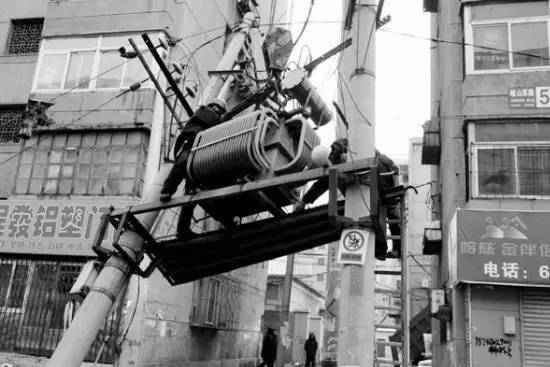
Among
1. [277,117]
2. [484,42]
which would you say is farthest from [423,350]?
[277,117]

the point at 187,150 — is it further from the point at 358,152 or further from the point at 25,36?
the point at 25,36

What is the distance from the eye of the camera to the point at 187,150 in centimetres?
890

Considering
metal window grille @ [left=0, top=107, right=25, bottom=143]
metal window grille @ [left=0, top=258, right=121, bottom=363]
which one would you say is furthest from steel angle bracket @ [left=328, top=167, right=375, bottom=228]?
metal window grille @ [left=0, top=107, right=25, bottom=143]

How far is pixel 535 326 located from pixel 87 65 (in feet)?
46.6

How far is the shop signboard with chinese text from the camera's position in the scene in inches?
472

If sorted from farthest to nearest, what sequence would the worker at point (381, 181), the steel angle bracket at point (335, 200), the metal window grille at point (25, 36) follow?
the metal window grille at point (25, 36), the worker at point (381, 181), the steel angle bracket at point (335, 200)

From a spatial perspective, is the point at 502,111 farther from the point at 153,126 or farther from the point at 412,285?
the point at 412,285

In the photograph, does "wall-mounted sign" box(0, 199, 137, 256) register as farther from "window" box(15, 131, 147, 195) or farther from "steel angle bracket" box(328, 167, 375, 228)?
"steel angle bracket" box(328, 167, 375, 228)

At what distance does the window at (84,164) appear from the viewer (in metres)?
14.6

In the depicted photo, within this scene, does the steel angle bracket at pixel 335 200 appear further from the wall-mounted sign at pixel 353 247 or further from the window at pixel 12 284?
the window at pixel 12 284

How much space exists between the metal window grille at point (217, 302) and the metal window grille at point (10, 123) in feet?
25.5

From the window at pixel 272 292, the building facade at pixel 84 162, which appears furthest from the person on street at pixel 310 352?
the window at pixel 272 292

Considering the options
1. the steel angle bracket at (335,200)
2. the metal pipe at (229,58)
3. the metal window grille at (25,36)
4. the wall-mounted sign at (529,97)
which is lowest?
the steel angle bracket at (335,200)

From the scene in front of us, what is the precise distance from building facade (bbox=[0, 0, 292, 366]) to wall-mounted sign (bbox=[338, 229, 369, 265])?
7529mm
